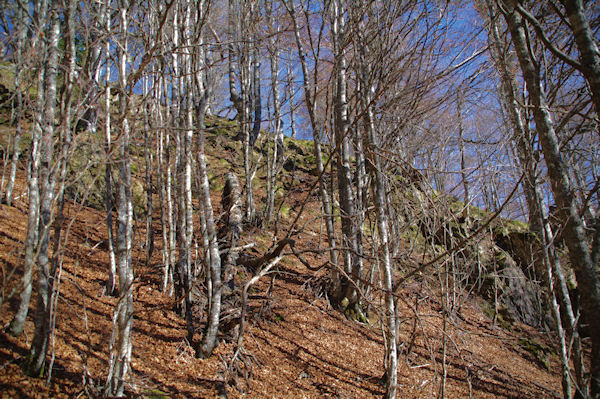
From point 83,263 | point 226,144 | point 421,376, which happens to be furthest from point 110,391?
point 226,144

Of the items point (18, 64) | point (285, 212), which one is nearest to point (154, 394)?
point (18, 64)

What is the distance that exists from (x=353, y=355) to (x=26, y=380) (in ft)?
13.2

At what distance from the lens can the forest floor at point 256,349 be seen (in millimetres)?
3016

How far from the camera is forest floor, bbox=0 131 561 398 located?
3016mm

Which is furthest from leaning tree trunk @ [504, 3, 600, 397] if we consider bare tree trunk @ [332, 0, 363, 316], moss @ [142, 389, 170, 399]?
moss @ [142, 389, 170, 399]

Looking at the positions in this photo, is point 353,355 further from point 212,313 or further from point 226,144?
point 226,144

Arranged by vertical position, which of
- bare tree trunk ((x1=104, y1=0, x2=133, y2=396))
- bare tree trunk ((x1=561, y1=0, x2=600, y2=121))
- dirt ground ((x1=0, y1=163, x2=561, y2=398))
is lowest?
dirt ground ((x1=0, y1=163, x2=561, y2=398))

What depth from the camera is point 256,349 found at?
460 cm

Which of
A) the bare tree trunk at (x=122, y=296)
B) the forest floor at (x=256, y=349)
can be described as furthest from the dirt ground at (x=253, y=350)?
the bare tree trunk at (x=122, y=296)

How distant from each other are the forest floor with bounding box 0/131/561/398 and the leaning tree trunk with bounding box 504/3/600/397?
97 cm

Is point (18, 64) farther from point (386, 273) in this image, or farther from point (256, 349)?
point (256, 349)

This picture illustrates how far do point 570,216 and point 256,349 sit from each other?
385 centimetres

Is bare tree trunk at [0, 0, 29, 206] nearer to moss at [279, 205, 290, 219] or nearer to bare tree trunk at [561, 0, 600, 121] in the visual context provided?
bare tree trunk at [561, 0, 600, 121]

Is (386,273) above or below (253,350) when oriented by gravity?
above
